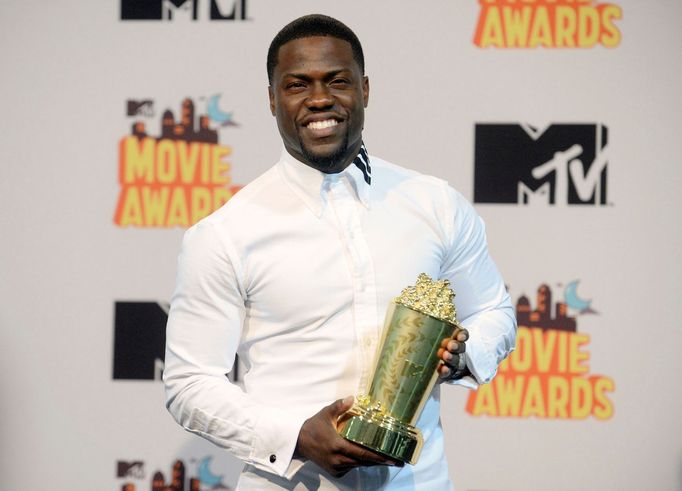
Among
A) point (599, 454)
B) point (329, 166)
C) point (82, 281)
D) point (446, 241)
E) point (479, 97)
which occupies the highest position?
point (479, 97)

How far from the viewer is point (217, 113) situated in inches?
119

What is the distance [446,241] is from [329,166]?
257mm

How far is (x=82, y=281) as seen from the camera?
3.04 m

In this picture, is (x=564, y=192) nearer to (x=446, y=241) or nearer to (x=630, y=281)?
Answer: (x=630, y=281)

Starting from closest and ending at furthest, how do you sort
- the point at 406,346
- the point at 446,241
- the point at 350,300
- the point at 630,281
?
the point at 406,346 → the point at 350,300 → the point at 446,241 → the point at 630,281

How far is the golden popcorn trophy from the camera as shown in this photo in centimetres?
151

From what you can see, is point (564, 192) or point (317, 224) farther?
point (564, 192)

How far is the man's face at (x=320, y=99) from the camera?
1.73m

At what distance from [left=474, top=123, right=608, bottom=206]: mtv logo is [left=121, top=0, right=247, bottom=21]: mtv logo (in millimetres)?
807

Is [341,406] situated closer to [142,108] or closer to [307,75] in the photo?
[307,75]

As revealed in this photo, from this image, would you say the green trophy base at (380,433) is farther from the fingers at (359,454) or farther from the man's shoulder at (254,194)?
the man's shoulder at (254,194)

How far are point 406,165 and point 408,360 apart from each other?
151 cm

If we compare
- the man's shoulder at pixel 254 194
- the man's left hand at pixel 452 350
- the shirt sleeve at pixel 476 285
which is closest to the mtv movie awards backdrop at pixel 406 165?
the shirt sleeve at pixel 476 285

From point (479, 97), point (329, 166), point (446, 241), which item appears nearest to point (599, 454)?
point (479, 97)
